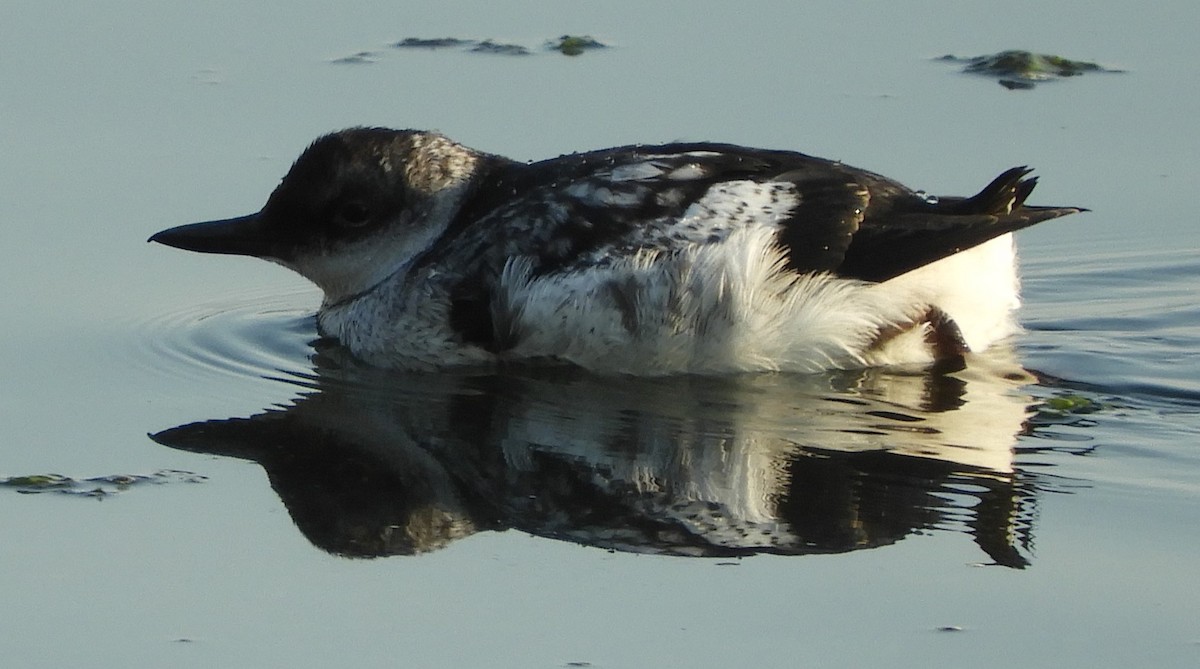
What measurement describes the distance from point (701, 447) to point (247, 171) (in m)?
3.54

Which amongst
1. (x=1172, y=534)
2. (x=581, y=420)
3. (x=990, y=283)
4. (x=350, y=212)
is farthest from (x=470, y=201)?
(x=1172, y=534)

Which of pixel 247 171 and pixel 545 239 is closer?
pixel 545 239

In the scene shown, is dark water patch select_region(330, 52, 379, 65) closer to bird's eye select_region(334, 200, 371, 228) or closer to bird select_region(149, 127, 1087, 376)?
bird's eye select_region(334, 200, 371, 228)

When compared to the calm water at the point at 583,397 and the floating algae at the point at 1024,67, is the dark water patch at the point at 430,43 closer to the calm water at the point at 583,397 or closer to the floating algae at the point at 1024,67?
the calm water at the point at 583,397

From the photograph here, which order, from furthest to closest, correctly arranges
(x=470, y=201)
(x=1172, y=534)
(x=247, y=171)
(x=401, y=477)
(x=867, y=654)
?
1. (x=247, y=171)
2. (x=470, y=201)
3. (x=401, y=477)
4. (x=1172, y=534)
5. (x=867, y=654)

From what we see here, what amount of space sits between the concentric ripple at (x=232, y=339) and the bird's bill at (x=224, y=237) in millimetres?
336

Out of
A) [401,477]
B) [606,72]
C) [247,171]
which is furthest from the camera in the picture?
[606,72]

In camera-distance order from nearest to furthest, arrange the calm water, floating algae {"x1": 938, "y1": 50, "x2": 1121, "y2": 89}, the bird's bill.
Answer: the calm water
the bird's bill
floating algae {"x1": 938, "y1": 50, "x2": 1121, "y2": 89}

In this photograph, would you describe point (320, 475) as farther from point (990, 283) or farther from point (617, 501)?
point (990, 283)

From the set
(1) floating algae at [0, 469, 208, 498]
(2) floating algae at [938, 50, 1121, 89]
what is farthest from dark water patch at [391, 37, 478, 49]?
(1) floating algae at [0, 469, 208, 498]

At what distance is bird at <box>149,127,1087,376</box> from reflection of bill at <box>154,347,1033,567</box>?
5.0 inches

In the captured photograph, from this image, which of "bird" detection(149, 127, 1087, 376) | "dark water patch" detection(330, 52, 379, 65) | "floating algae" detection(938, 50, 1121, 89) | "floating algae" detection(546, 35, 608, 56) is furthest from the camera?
"floating algae" detection(546, 35, 608, 56)

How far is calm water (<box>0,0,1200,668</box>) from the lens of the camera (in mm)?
6355

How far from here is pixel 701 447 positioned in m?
7.82
